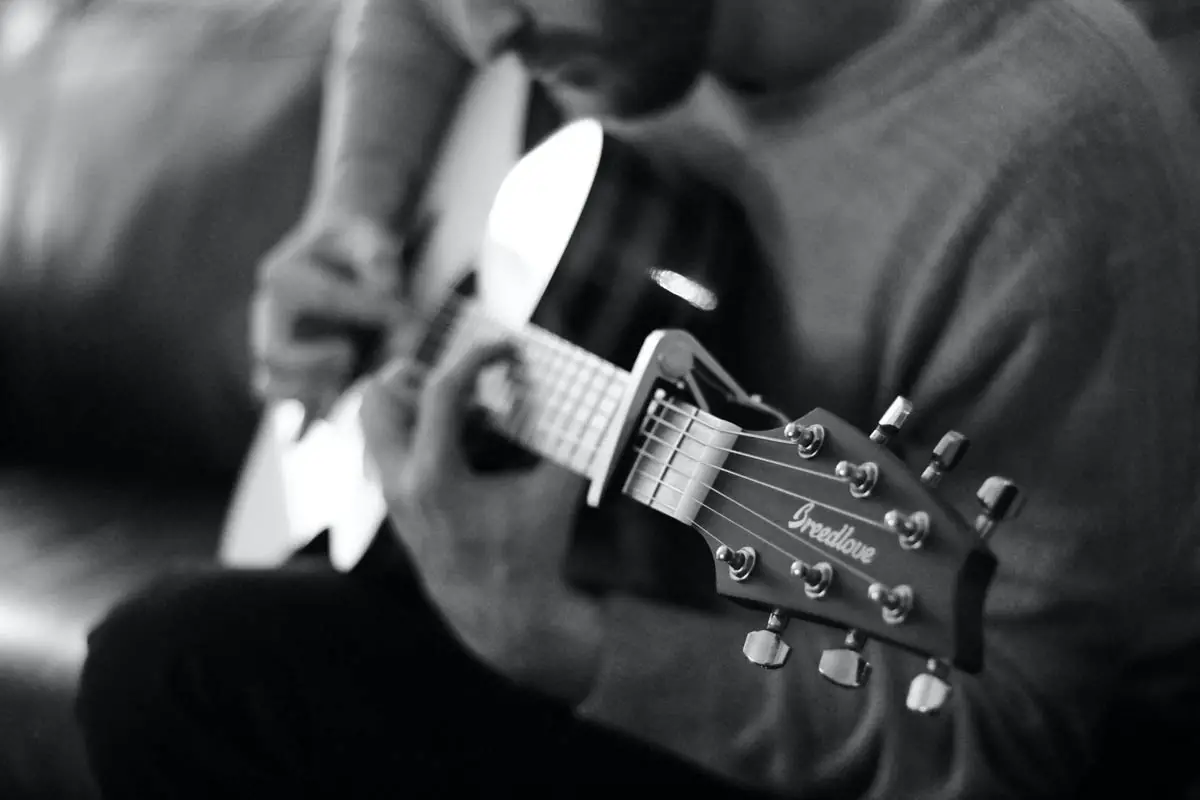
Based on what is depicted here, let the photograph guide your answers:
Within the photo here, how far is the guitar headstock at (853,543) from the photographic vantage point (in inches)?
17.6

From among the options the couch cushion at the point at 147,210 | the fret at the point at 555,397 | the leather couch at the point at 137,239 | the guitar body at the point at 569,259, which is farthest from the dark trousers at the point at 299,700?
the couch cushion at the point at 147,210

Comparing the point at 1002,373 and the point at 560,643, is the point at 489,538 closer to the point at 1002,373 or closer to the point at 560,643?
the point at 560,643

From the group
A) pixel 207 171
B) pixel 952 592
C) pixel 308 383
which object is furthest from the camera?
pixel 207 171

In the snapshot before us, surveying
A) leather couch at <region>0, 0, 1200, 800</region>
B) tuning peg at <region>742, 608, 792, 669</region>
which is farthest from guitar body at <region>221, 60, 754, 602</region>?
leather couch at <region>0, 0, 1200, 800</region>

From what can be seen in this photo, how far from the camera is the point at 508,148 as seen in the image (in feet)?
2.74

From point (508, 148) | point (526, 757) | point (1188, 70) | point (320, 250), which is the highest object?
point (1188, 70)

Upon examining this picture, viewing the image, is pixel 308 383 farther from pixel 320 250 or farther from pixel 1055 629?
pixel 1055 629

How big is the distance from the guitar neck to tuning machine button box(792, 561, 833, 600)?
7 cm

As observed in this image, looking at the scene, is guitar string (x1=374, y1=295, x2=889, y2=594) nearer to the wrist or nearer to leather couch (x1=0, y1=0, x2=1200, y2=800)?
the wrist

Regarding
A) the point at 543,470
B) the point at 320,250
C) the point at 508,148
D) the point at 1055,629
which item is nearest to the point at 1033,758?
the point at 1055,629

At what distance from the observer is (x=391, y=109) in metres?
0.97

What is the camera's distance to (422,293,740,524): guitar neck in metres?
0.55

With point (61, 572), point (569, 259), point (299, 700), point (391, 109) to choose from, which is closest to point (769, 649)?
point (569, 259)

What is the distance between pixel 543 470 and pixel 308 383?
0.35 m
